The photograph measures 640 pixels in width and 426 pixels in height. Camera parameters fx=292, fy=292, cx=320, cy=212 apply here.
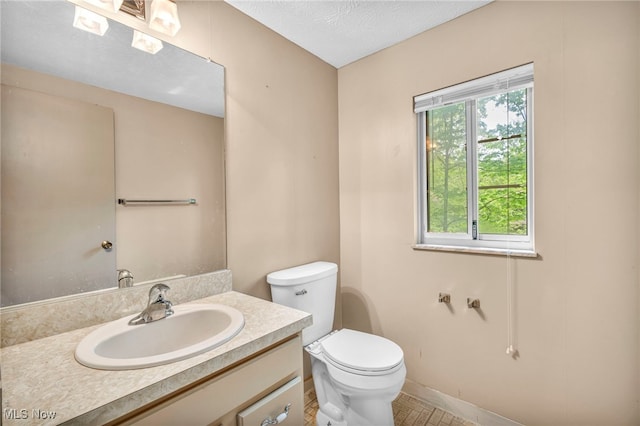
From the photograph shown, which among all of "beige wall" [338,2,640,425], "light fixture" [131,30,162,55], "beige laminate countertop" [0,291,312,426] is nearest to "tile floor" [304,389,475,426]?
"beige wall" [338,2,640,425]

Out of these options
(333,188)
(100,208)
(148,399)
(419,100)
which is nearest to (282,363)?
(148,399)

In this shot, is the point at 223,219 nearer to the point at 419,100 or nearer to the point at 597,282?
the point at 419,100

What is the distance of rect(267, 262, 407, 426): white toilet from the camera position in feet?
4.32

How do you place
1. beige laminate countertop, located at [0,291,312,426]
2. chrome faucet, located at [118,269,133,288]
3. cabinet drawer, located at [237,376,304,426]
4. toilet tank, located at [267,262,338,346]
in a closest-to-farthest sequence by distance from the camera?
beige laminate countertop, located at [0,291,312,426]
cabinet drawer, located at [237,376,304,426]
chrome faucet, located at [118,269,133,288]
toilet tank, located at [267,262,338,346]

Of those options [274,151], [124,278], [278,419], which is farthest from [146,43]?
[278,419]

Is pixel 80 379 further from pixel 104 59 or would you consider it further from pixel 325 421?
pixel 325 421

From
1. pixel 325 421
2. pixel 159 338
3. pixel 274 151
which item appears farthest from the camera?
pixel 274 151

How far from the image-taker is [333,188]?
6.98ft

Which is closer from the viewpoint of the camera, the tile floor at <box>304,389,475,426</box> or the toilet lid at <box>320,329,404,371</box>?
the toilet lid at <box>320,329,404,371</box>

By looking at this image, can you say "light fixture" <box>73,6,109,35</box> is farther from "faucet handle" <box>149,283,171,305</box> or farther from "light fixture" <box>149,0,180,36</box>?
"faucet handle" <box>149,283,171,305</box>

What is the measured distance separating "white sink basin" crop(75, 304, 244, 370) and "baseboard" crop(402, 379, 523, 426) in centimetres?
137

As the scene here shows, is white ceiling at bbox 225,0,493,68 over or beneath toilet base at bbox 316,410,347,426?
over

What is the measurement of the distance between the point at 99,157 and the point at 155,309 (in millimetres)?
593

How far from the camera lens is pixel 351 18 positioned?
5.28 ft
